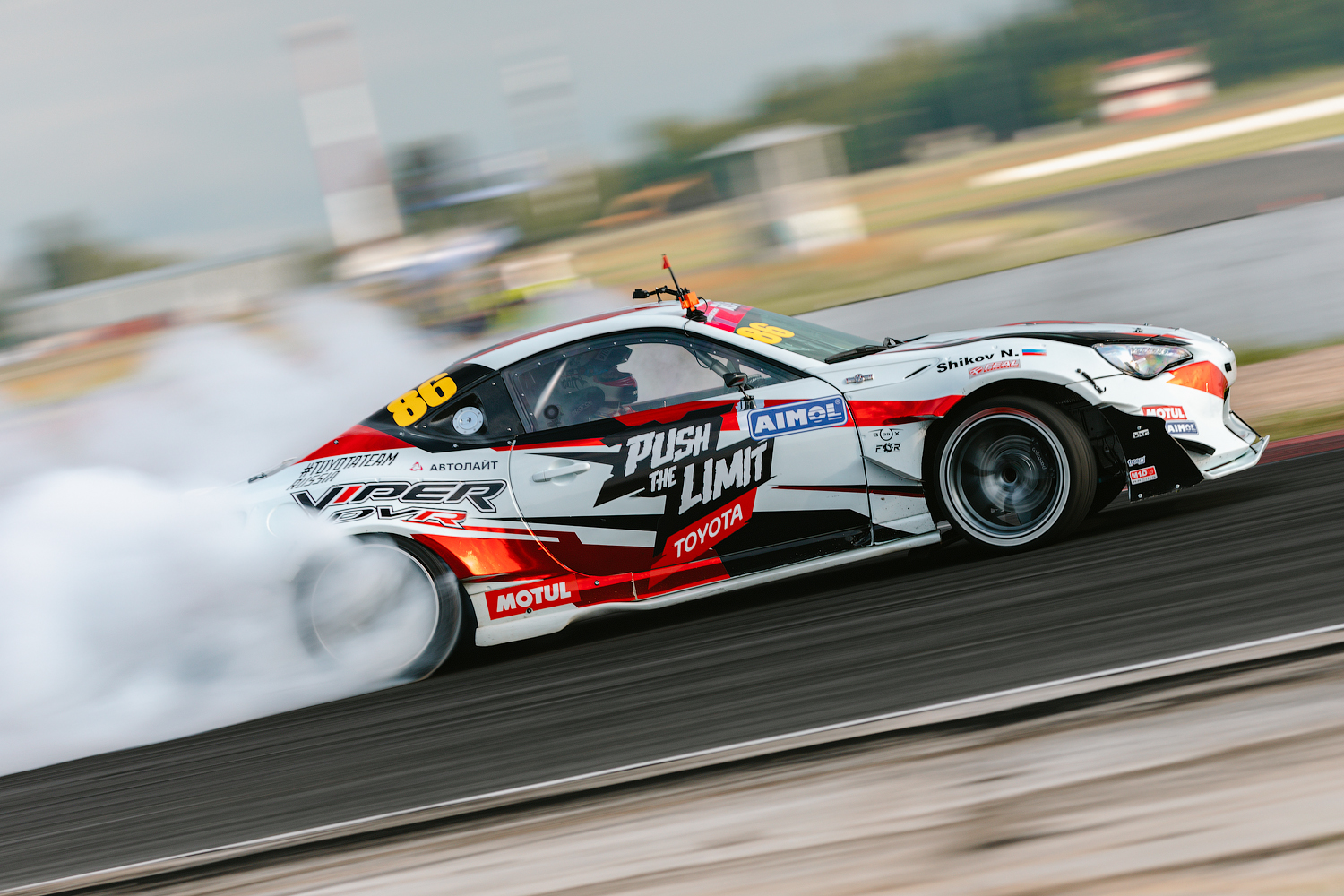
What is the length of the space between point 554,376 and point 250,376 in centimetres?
469

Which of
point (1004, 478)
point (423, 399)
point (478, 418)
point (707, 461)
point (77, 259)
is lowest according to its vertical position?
point (1004, 478)

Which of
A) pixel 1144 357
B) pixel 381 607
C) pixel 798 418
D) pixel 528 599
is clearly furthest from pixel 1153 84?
pixel 381 607

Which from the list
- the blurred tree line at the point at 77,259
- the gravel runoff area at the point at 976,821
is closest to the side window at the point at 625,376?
the gravel runoff area at the point at 976,821

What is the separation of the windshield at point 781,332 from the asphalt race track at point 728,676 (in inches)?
44.7

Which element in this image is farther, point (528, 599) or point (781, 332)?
point (781, 332)

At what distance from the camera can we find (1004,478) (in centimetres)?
512

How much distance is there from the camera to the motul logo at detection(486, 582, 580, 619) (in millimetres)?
5387

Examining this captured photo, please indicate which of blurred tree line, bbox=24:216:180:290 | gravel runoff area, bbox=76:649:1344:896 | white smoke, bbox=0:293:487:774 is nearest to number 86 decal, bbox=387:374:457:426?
white smoke, bbox=0:293:487:774

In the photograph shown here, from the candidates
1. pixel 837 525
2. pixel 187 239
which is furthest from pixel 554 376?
pixel 187 239

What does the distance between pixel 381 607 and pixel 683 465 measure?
1586 mm

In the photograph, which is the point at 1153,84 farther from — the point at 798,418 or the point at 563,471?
the point at 563,471

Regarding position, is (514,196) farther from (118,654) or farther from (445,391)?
(118,654)

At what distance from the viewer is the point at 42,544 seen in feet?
19.8

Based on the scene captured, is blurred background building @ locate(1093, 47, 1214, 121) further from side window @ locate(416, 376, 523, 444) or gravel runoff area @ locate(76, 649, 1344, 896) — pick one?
gravel runoff area @ locate(76, 649, 1344, 896)
